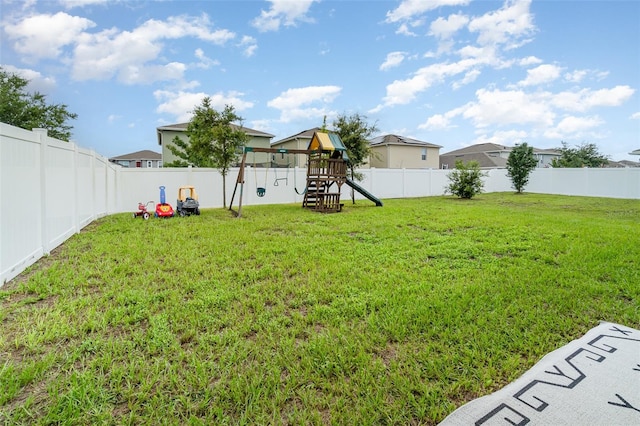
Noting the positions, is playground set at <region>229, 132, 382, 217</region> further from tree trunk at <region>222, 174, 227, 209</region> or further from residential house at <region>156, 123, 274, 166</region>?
residential house at <region>156, 123, 274, 166</region>

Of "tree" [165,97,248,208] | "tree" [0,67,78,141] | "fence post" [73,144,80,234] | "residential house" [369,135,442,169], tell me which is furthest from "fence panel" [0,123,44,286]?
"residential house" [369,135,442,169]

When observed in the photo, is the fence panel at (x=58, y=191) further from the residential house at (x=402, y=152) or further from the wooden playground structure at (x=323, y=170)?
the residential house at (x=402, y=152)

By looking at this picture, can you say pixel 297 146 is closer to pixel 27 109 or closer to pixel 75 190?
pixel 27 109

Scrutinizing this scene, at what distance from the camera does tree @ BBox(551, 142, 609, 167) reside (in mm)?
26375

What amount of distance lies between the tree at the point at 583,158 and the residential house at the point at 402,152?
9789 millimetres

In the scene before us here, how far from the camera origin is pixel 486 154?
33188 mm

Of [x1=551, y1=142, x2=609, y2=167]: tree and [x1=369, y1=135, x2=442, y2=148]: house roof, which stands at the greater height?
[x1=369, y1=135, x2=442, y2=148]: house roof

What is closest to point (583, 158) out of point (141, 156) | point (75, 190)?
point (75, 190)

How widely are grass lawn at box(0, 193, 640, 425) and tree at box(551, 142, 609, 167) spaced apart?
26695 millimetres

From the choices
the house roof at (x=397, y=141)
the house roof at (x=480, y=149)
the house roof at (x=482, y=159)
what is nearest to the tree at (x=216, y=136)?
the house roof at (x=397, y=141)

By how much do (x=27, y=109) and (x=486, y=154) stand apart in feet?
120

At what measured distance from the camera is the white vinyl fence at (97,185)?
329 cm

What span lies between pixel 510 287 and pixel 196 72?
12377 millimetres

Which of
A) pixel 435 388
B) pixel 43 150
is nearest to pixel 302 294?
pixel 435 388
